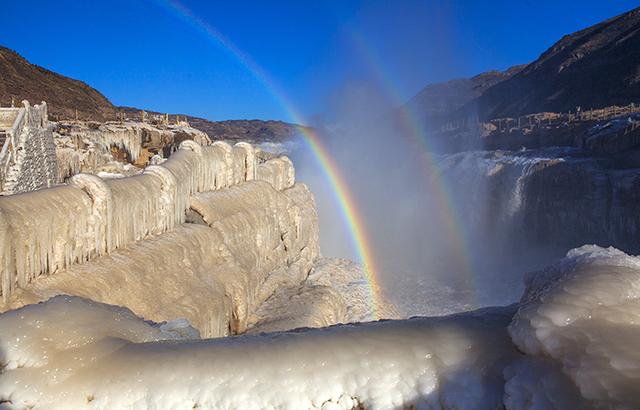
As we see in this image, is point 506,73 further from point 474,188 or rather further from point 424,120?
point 474,188

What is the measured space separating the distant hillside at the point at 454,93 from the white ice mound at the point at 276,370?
9565cm

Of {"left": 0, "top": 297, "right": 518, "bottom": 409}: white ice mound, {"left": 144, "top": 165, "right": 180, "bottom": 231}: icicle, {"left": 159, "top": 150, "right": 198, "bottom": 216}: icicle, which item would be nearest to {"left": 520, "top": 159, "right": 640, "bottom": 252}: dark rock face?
{"left": 159, "top": 150, "right": 198, "bottom": 216}: icicle

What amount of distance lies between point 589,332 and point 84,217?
5.86 m

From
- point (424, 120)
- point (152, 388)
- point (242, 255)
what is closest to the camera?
point (152, 388)

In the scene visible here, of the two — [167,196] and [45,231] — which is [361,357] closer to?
[45,231]

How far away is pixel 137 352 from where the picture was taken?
8.19 feet

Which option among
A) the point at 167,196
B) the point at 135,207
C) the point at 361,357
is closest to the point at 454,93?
the point at 167,196

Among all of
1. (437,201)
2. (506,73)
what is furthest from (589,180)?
(506,73)

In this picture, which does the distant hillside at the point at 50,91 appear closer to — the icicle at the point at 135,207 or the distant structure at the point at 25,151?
the distant structure at the point at 25,151

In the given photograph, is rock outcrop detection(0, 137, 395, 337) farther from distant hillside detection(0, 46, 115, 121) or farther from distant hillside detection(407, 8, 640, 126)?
distant hillside detection(407, 8, 640, 126)

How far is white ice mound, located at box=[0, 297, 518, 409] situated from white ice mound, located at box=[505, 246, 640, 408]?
0.19m

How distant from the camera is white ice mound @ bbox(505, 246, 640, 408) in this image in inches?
64.7

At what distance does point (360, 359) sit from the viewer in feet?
7.79

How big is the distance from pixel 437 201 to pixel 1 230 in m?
37.5
